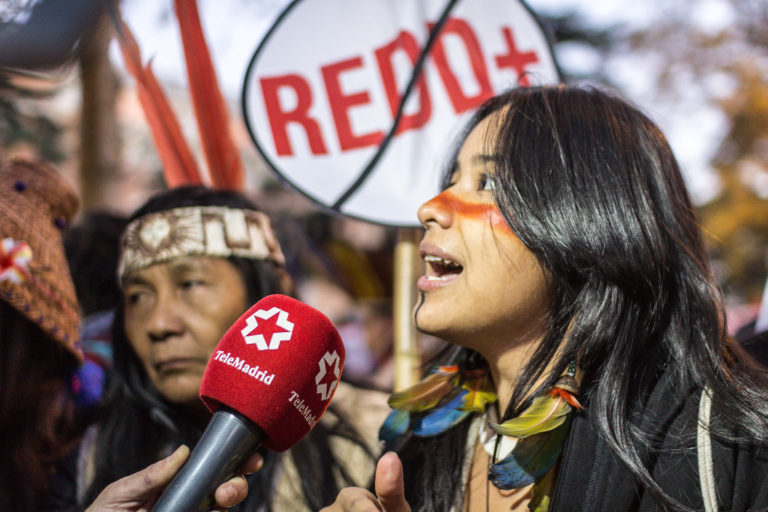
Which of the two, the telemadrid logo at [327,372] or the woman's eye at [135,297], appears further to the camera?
the woman's eye at [135,297]

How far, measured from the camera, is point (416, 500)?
63.9 inches

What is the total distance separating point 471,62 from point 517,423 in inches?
59.7

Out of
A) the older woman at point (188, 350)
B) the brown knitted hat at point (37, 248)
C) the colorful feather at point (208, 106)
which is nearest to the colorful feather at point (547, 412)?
the older woman at point (188, 350)

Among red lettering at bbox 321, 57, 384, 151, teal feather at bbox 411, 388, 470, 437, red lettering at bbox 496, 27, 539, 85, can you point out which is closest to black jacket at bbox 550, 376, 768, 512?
teal feather at bbox 411, 388, 470, 437

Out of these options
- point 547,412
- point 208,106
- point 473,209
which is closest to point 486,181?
point 473,209

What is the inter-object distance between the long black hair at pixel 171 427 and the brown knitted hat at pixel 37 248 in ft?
0.75

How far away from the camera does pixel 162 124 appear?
2.57m

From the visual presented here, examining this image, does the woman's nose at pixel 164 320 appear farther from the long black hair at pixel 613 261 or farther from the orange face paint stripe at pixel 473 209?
the long black hair at pixel 613 261

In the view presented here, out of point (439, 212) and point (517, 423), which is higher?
point (439, 212)

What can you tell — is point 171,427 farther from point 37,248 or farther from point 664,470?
point 664,470

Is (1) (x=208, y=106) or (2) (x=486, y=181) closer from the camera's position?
(2) (x=486, y=181)

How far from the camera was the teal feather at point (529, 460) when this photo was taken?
1374 millimetres

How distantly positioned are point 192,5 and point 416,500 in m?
1.88

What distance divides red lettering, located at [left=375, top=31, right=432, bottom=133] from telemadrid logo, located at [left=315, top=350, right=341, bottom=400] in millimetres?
1288
